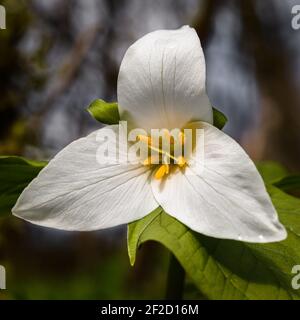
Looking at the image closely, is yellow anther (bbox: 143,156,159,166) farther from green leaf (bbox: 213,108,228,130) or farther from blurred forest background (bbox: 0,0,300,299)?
blurred forest background (bbox: 0,0,300,299)

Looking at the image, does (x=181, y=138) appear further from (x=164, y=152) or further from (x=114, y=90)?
(x=114, y=90)

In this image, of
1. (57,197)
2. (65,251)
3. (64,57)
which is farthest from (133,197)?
(65,251)

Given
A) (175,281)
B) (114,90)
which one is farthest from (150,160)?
(114,90)

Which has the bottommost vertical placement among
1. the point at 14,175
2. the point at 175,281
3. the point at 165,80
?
the point at 175,281

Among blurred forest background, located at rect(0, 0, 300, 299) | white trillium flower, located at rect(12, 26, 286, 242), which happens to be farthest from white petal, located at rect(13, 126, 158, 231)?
blurred forest background, located at rect(0, 0, 300, 299)

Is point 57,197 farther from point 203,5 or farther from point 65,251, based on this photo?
point 65,251
